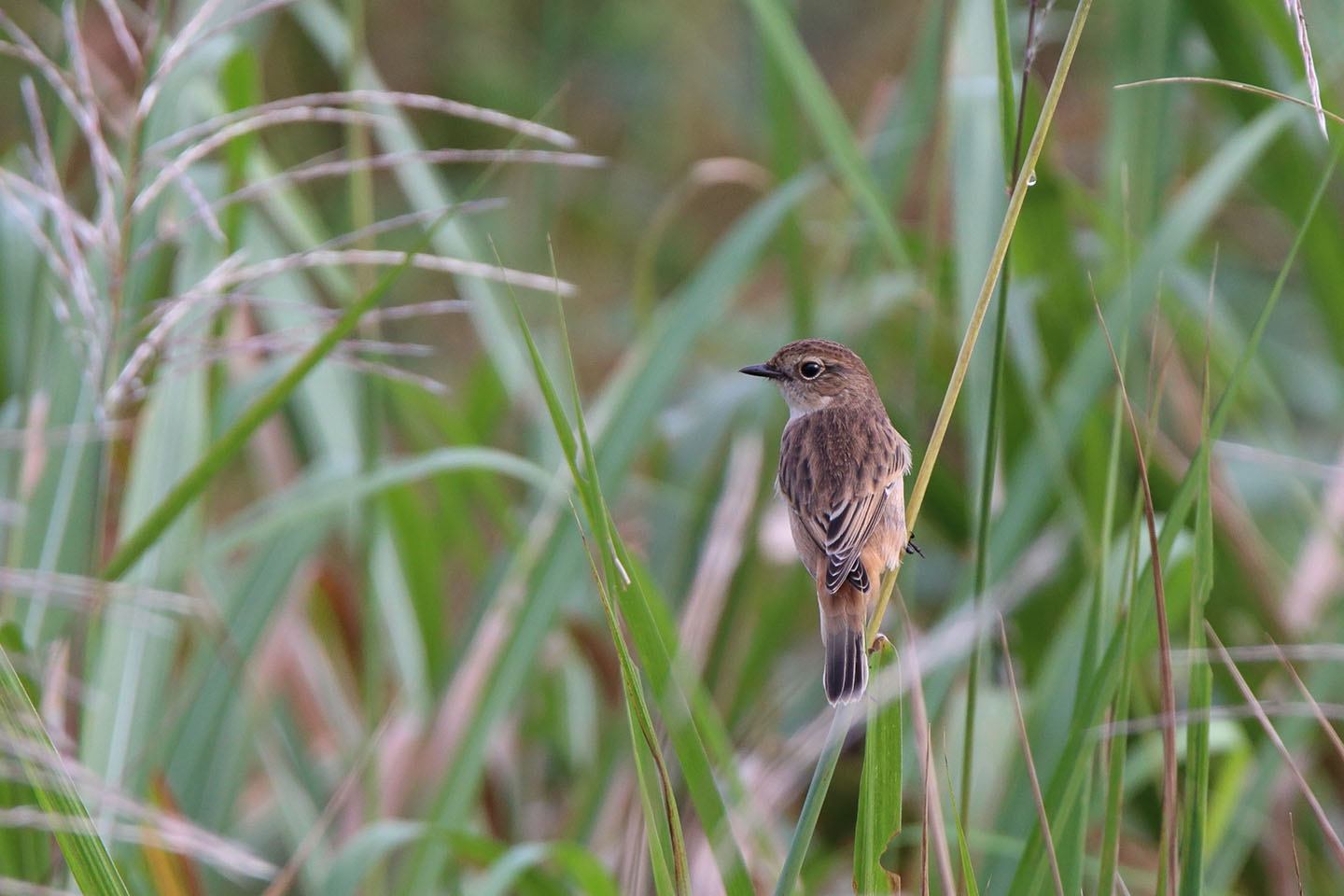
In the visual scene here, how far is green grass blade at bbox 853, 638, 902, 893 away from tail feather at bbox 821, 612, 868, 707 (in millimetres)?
44

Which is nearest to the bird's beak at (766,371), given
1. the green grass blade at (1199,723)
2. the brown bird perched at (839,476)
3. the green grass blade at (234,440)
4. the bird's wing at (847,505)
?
the brown bird perched at (839,476)

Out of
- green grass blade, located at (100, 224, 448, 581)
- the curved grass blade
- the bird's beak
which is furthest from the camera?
the bird's beak

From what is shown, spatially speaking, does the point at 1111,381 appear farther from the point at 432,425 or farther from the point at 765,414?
the point at 432,425

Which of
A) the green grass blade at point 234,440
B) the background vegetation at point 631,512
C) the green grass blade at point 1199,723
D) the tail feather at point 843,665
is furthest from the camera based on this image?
the background vegetation at point 631,512

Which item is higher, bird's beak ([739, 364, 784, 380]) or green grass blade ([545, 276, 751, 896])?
bird's beak ([739, 364, 784, 380])

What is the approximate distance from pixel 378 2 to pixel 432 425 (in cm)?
421

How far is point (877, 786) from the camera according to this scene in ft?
4.04

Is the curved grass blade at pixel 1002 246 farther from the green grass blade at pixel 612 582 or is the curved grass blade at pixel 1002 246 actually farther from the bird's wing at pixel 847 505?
the bird's wing at pixel 847 505

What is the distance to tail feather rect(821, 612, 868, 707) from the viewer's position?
4.70ft

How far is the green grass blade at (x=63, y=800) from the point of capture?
1.32 metres

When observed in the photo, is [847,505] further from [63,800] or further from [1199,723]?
[63,800]

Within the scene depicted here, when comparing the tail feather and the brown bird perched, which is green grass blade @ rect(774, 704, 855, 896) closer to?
the tail feather

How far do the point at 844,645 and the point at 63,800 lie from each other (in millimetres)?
910

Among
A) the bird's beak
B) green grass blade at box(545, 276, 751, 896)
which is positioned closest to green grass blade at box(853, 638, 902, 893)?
green grass blade at box(545, 276, 751, 896)
